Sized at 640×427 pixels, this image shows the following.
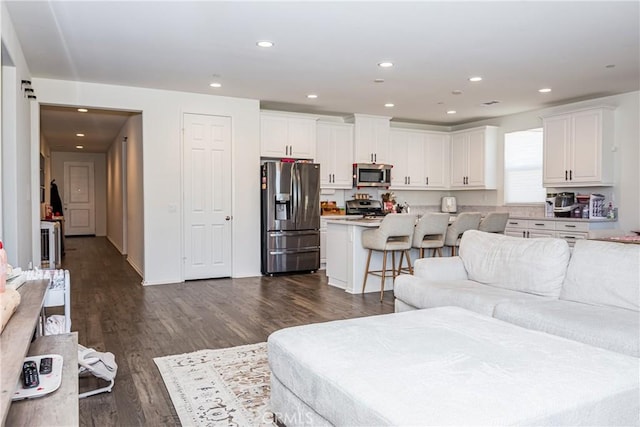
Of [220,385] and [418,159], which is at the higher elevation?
[418,159]

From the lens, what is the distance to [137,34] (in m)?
3.99

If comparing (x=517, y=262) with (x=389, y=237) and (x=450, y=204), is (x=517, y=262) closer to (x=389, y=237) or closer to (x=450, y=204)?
(x=389, y=237)

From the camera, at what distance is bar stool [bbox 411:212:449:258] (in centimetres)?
539

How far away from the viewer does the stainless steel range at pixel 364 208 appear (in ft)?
26.1

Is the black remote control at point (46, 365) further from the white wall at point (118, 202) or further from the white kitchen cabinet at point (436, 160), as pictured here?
the white wall at point (118, 202)

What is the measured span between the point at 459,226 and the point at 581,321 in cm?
311

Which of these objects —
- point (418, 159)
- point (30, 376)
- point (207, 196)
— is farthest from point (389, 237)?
point (30, 376)

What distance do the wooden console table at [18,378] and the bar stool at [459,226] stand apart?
4530 millimetres

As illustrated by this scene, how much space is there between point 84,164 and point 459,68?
12428 mm

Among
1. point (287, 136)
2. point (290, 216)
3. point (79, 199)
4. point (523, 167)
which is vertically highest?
point (287, 136)

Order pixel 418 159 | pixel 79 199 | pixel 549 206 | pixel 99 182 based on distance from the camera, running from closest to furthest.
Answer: pixel 549 206 → pixel 418 159 → pixel 79 199 → pixel 99 182

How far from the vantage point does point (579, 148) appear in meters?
6.39

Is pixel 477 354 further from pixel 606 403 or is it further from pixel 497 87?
pixel 497 87

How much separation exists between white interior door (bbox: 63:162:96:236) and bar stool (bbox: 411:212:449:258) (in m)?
11.8
